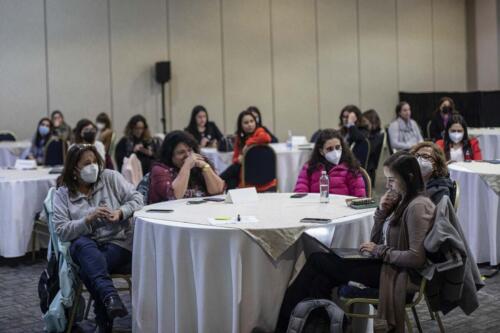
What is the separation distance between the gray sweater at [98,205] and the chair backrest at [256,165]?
104 inches

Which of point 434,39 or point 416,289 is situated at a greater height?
point 434,39

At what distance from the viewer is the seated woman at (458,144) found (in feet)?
22.7

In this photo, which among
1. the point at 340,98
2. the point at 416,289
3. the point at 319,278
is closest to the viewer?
the point at 416,289

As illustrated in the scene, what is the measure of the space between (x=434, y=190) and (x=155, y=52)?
8.58 meters

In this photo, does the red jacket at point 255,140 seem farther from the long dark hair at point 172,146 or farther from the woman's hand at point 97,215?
the woman's hand at point 97,215

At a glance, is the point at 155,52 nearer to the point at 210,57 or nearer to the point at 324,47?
the point at 210,57

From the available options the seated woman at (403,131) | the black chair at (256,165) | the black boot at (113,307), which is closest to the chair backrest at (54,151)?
the black chair at (256,165)

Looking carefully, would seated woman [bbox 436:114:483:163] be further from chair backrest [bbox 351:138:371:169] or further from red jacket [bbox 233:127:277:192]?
red jacket [bbox 233:127:277:192]

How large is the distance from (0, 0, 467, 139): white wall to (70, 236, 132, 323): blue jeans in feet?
24.3

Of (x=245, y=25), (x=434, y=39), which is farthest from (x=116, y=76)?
(x=434, y=39)

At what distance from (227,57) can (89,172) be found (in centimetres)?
842

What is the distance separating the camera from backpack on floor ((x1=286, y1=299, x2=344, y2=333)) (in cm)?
359

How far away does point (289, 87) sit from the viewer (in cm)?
1345

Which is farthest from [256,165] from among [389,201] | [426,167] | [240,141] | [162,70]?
[162,70]
